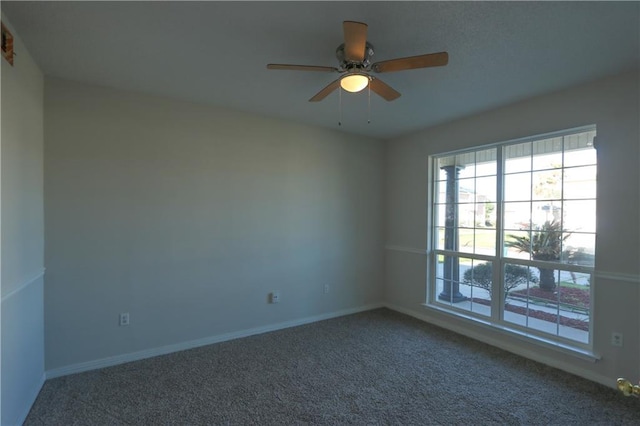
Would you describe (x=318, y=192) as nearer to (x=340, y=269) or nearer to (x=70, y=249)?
(x=340, y=269)

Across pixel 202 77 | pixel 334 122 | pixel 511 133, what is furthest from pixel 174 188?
pixel 511 133

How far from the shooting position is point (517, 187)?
326 centimetres

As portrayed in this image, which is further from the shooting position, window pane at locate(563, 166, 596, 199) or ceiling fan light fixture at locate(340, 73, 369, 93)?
window pane at locate(563, 166, 596, 199)

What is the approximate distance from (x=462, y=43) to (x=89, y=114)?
308cm

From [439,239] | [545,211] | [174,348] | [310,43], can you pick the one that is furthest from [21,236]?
[545,211]

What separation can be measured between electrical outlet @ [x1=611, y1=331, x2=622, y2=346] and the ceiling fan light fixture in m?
2.84

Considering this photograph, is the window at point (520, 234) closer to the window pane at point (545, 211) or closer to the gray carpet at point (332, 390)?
the window pane at point (545, 211)

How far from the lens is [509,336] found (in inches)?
125

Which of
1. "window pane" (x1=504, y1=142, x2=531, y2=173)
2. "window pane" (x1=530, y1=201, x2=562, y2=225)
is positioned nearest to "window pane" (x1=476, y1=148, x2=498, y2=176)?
"window pane" (x1=504, y1=142, x2=531, y2=173)

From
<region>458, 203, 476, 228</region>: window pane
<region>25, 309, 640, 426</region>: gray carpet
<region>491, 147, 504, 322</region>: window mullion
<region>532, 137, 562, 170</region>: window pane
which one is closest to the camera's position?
<region>25, 309, 640, 426</region>: gray carpet

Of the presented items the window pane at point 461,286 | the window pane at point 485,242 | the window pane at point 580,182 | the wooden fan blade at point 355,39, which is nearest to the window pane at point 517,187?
the window pane at point 580,182

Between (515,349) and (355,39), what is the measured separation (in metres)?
3.26

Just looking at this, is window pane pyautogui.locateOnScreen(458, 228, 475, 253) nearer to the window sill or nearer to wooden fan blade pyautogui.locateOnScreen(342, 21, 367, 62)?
the window sill

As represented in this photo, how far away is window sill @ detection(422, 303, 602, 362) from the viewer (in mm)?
2670
